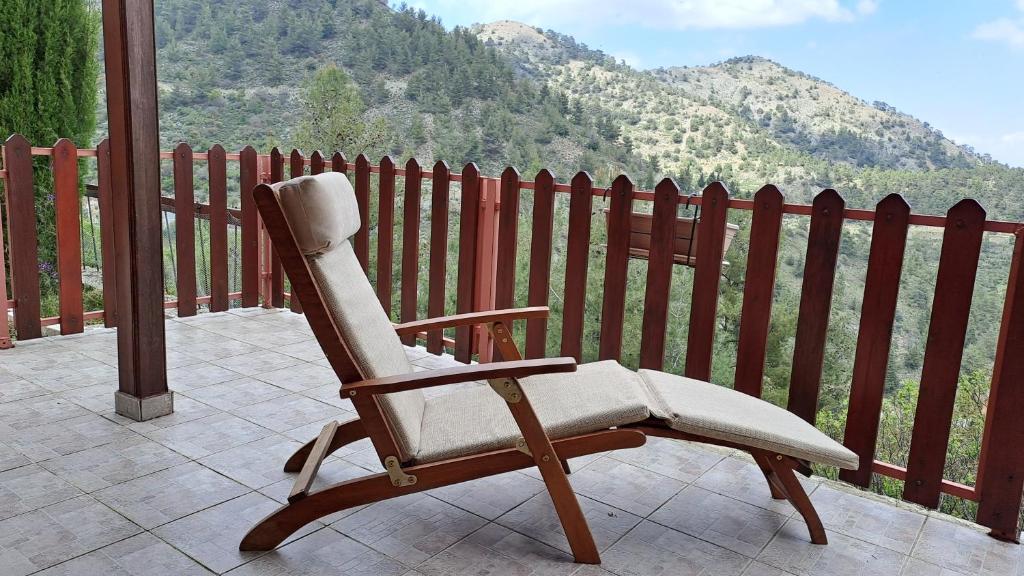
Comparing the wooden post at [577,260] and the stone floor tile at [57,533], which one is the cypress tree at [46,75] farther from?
the stone floor tile at [57,533]

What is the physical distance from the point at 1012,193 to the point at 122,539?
59.3 feet

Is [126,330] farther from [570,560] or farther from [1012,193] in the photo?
[1012,193]

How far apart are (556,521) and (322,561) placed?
784mm

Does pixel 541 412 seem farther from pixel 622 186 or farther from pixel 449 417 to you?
pixel 622 186

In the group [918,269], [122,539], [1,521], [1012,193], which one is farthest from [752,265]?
[1012,193]

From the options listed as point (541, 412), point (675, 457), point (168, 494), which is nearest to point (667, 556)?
point (541, 412)

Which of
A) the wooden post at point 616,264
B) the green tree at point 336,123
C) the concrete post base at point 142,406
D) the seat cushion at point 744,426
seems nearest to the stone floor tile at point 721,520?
the seat cushion at point 744,426

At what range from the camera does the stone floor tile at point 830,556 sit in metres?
2.38

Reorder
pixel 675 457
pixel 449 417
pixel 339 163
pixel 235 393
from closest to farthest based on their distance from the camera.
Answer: pixel 449 417
pixel 675 457
pixel 235 393
pixel 339 163

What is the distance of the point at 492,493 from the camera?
110 inches

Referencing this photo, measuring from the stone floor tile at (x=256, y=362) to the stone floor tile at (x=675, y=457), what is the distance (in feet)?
6.67

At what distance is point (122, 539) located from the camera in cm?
236

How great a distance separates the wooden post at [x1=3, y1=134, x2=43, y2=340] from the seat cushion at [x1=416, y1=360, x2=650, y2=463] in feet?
10.2

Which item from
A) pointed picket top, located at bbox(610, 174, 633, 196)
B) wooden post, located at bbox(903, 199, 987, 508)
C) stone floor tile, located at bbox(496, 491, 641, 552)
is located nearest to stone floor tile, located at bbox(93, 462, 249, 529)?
stone floor tile, located at bbox(496, 491, 641, 552)
